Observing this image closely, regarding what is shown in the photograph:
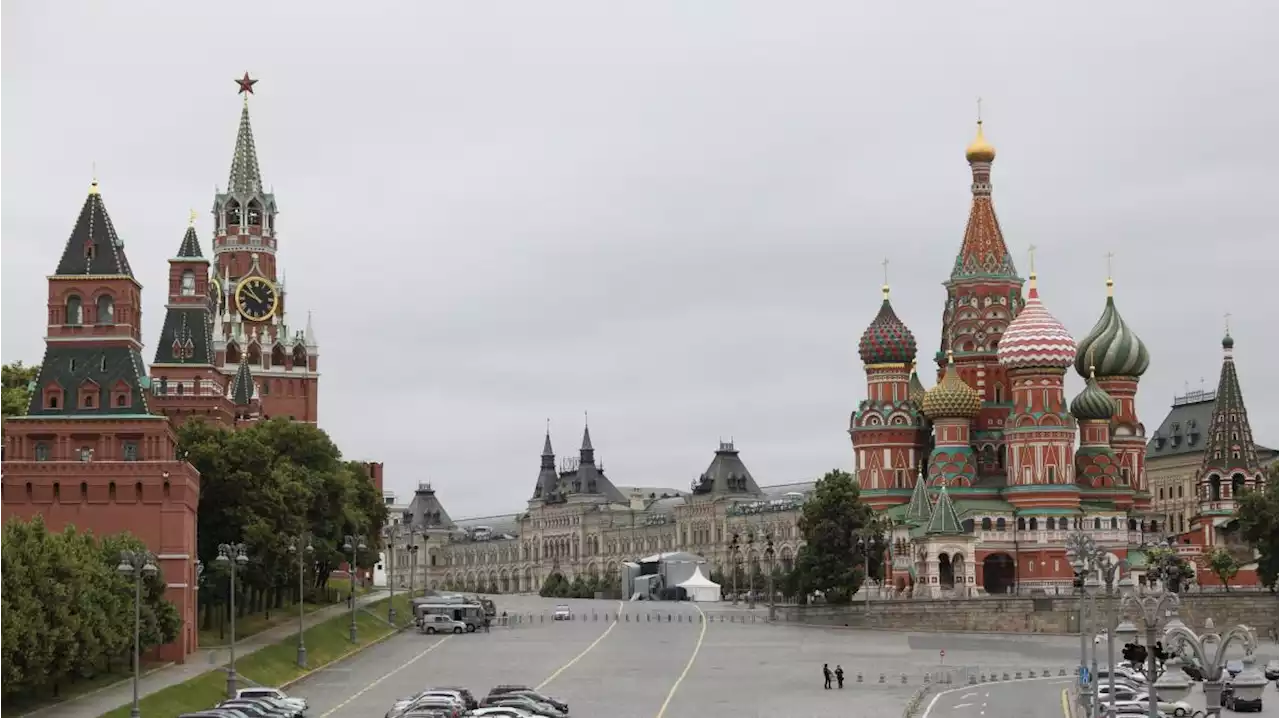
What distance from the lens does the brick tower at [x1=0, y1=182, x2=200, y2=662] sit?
318 feet

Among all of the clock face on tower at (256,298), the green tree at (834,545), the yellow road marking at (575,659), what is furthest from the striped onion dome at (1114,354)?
the clock face on tower at (256,298)

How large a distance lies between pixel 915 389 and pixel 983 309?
28.9 ft

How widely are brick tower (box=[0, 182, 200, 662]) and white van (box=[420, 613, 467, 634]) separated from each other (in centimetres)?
2684

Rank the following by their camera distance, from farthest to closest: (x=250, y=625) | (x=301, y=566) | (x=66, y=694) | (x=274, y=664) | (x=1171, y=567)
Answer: (x=1171, y=567), (x=250, y=625), (x=301, y=566), (x=274, y=664), (x=66, y=694)

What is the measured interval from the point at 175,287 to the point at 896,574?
54.8 metres

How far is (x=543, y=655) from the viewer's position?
352 feet

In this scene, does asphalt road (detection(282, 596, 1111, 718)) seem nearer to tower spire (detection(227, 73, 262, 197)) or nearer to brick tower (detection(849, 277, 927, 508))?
brick tower (detection(849, 277, 927, 508))

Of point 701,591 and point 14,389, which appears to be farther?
point 701,591

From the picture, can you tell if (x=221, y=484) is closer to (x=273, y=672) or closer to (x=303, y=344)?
(x=273, y=672)

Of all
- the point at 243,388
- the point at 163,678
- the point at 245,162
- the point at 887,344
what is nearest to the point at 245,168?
the point at 245,162

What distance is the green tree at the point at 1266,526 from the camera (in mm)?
140000

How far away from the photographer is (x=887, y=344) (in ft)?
553

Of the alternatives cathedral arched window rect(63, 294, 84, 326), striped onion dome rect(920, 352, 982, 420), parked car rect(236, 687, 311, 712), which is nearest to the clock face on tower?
striped onion dome rect(920, 352, 982, 420)

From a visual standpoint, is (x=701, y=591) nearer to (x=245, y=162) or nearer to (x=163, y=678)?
(x=245, y=162)
